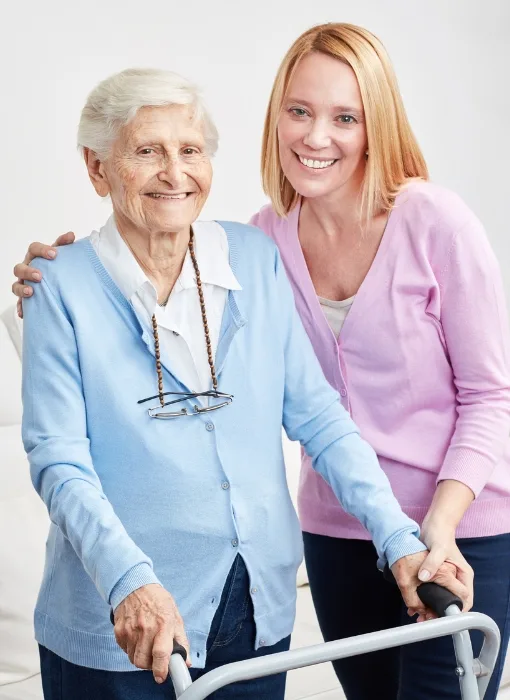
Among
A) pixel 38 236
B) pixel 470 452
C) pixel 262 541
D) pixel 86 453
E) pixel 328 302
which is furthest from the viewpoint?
pixel 38 236

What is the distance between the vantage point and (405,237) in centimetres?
171

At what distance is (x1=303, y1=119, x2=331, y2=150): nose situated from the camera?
1.67 metres

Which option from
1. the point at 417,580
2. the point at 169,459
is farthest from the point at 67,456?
the point at 417,580

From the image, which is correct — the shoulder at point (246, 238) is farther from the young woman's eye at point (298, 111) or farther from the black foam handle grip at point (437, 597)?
the black foam handle grip at point (437, 597)

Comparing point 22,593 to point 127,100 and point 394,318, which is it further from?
point 127,100

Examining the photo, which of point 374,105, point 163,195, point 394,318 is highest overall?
point 374,105

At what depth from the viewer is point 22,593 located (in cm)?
235

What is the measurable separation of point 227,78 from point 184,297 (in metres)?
1.84

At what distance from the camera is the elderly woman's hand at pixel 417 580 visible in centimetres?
143

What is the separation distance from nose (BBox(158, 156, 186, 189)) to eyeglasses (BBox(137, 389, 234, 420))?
0.29m

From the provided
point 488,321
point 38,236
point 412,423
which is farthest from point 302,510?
point 38,236

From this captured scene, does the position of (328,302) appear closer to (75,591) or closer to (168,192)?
(168,192)

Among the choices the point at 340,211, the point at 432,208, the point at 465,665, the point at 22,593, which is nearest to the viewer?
the point at 465,665

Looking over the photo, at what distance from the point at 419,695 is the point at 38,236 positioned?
175 centimetres
